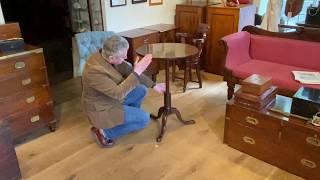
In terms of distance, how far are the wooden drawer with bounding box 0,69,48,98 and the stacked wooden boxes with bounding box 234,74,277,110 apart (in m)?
1.68

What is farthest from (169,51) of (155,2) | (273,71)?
(155,2)

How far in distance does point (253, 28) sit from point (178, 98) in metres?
1.21

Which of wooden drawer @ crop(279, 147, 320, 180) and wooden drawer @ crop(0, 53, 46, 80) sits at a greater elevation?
wooden drawer @ crop(0, 53, 46, 80)

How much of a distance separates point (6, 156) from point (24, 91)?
65cm

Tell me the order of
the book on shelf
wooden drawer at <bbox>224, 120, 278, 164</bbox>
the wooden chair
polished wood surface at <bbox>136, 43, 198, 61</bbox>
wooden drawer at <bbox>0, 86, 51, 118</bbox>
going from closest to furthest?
wooden drawer at <bbox>224, 120, 278, 164</bbox> < wooden drawer at <bbox>0, 86, 51, 118</bbox> < polished wood surface at <bbox>136, 43, 198, 61</bbox> < the book on shelf < the wooden chair

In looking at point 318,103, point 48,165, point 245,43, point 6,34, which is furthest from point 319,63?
point 6,34

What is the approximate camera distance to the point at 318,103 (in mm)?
1958

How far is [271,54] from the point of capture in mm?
3172

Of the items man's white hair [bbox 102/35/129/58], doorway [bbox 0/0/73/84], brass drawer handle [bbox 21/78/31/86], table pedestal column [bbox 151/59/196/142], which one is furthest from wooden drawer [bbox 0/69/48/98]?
doorway [bbox 0/0/73/84]

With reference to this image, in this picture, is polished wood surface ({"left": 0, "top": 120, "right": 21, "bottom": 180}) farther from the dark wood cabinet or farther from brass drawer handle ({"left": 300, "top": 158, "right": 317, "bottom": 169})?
the dark wood cabinet

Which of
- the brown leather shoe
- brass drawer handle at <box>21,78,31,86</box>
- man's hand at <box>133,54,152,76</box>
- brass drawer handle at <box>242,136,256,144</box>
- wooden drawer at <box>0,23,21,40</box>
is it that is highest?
wooden drawer at <box>0,23,21,40</box>

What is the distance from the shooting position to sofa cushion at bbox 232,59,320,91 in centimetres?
261

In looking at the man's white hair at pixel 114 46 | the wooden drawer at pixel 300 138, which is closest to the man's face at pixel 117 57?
the man's white hair at pixel 114 46

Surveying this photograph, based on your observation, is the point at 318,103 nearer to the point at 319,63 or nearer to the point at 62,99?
the point at 319,63
